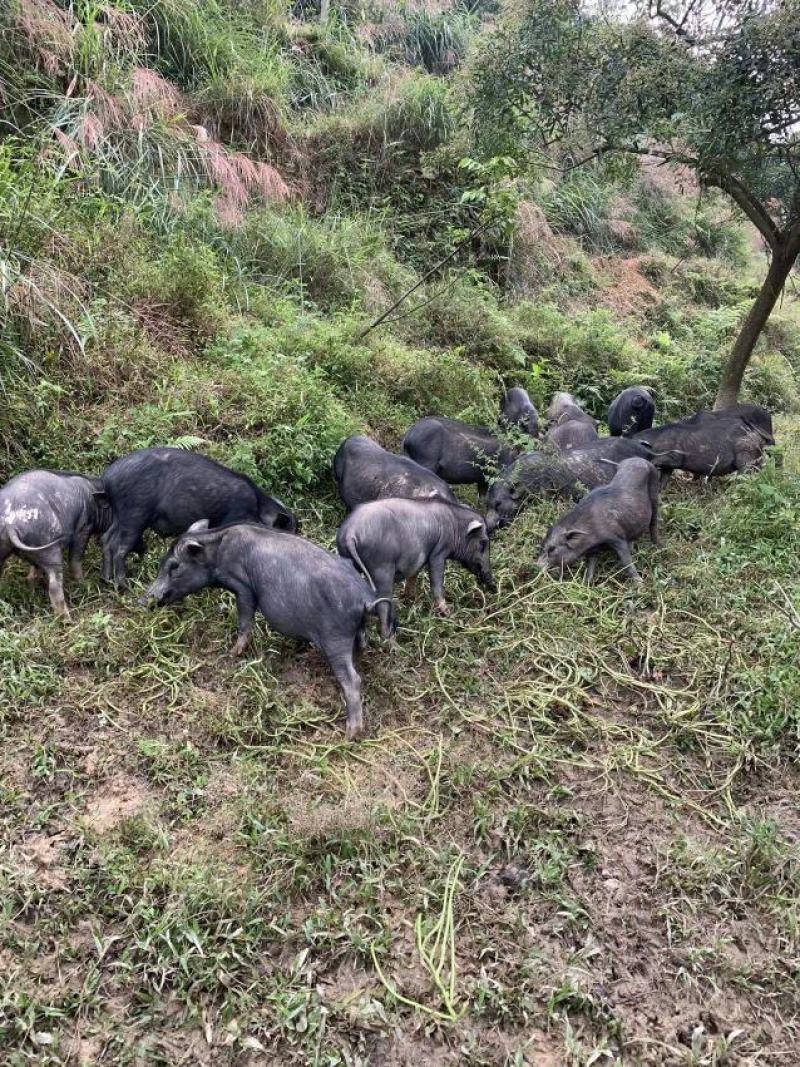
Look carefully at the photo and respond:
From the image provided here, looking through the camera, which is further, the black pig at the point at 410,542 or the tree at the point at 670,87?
the tree at the point at 670,87

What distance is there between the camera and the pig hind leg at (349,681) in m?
4.20

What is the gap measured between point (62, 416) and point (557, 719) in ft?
13.0

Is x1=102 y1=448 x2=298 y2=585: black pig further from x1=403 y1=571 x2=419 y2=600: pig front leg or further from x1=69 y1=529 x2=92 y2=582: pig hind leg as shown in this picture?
x1=403 y1=571 x2=419 y2=600: pig front leg

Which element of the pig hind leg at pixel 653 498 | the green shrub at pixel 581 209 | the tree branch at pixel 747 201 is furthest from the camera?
the green shrub at pixel 581 209

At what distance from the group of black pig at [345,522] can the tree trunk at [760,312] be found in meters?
2.28

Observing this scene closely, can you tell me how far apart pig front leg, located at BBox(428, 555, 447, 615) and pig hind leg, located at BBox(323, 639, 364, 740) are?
3.53 feet

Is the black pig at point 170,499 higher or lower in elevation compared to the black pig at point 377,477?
lower

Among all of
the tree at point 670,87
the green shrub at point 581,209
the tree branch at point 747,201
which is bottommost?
the green shrub at point 581,209

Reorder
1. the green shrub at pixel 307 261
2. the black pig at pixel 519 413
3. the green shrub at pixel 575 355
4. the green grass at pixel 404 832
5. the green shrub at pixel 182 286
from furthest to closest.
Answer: the green shrub at pixel 575 355
the green shrub at pixel 307 261
the black pig at pixel 519 413
the green shrub at pixel 182 286
the green grass at pixel 404 832

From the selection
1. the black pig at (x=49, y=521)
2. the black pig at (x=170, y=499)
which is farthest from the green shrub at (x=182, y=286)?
the black pig at (x=49, y=521)

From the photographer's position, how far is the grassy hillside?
299cm

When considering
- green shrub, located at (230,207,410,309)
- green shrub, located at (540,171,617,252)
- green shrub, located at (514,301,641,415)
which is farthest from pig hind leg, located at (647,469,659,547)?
green shrub, located at (540,171,617,252)

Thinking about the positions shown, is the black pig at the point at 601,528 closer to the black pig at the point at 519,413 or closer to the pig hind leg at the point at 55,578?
the black pig at the point at 519,413

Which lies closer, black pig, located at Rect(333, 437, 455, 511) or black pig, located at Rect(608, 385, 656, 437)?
black pig, located at Rect(333, 437, 455, 511)
